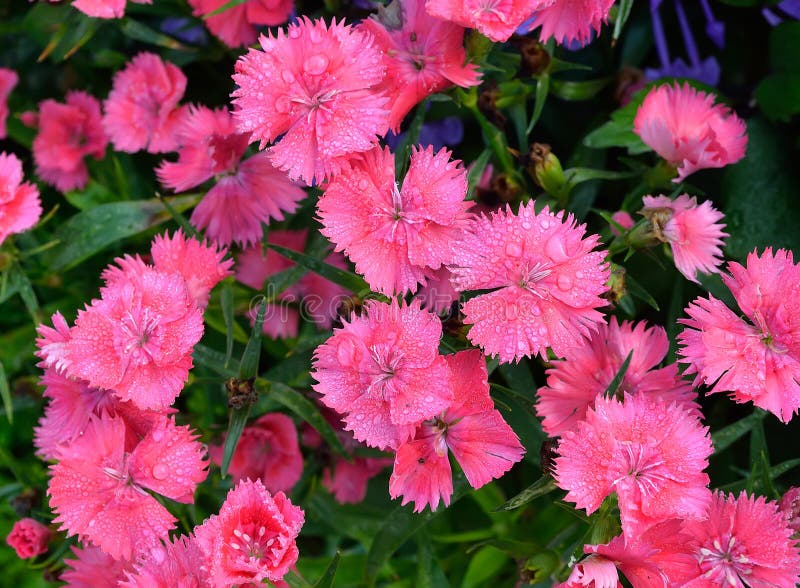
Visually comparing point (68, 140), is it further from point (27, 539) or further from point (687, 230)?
point (687, 230)

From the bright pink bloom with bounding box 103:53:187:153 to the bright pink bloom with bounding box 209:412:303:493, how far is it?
0.44 metres

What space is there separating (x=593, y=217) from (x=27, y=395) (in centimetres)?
91

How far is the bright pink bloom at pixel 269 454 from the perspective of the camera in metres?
0.96

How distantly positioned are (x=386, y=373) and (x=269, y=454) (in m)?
0.36

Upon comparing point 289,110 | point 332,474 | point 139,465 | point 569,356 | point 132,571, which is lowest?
point 332,474

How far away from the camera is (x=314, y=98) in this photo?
2.43 feet

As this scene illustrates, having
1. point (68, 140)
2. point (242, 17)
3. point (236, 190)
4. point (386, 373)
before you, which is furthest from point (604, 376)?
point (68, 140)

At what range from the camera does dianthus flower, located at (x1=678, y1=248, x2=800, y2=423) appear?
0.71m

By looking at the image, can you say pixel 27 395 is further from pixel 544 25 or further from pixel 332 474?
pixel 544 25

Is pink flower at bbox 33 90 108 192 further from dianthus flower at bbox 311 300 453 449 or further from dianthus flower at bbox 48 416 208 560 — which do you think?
dianthus flower at bbox 311 300 453 449

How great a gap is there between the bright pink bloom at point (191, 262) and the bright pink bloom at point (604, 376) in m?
0.39

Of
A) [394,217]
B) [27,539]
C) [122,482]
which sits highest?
[394,217]

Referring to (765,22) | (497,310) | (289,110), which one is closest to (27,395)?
(289,110)

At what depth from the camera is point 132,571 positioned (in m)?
0.81
